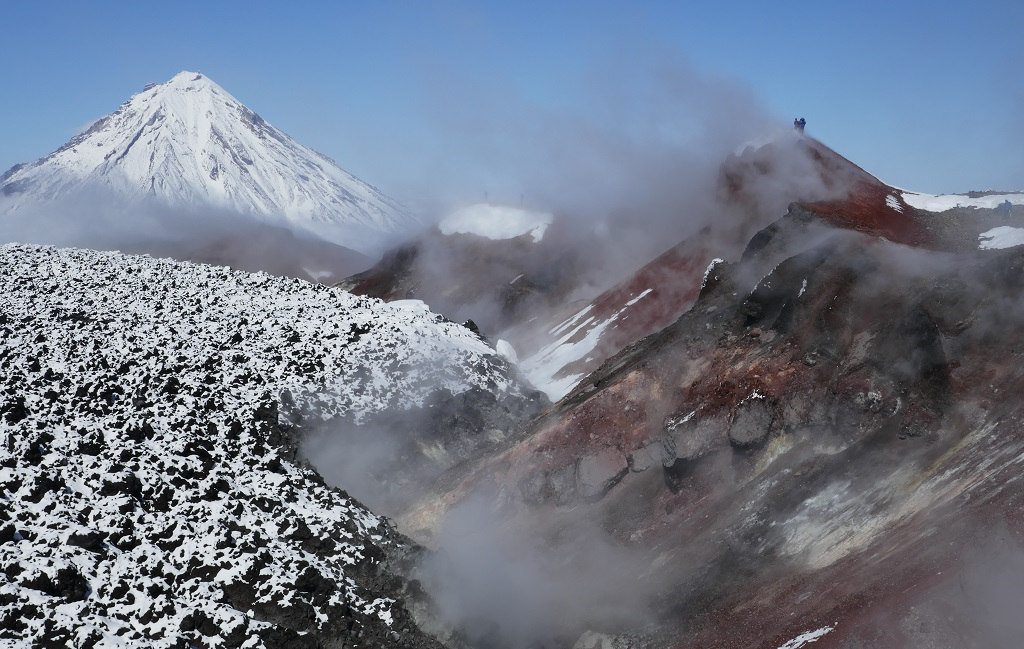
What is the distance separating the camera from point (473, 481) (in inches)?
1055

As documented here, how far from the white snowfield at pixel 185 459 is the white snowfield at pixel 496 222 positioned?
28.4 metres

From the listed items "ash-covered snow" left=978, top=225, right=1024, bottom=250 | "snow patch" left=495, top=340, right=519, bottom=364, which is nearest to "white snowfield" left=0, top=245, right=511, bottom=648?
"snow patch" left=495, top=340, right=519, bottom=364

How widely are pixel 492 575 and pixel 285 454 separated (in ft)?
20.6

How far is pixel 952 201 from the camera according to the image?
3688 cm

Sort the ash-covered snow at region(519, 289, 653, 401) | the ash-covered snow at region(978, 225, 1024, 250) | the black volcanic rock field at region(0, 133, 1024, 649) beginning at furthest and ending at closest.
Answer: the ash-covered snow at region(519, 289, 653, 401) → the ash-covered snow at region(978, 225, 1024, 250) → the black volcanic rock field at region(0, 133, 1024, 649)

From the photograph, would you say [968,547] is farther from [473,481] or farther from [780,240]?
[780,240]

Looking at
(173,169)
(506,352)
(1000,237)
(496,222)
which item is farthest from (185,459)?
(173,169)

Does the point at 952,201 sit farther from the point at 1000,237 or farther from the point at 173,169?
the point at 173,169

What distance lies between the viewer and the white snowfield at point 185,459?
15.4 m

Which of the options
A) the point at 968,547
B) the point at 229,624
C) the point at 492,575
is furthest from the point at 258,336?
the point at 968,547

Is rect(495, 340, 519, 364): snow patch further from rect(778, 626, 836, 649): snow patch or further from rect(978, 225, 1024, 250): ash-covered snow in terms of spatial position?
rect(778, 626, 836, 649): snow patch

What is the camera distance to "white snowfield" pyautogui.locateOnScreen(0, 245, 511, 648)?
607 inches

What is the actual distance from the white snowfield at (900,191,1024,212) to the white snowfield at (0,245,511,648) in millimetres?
20434

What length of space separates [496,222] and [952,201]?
36978mm
